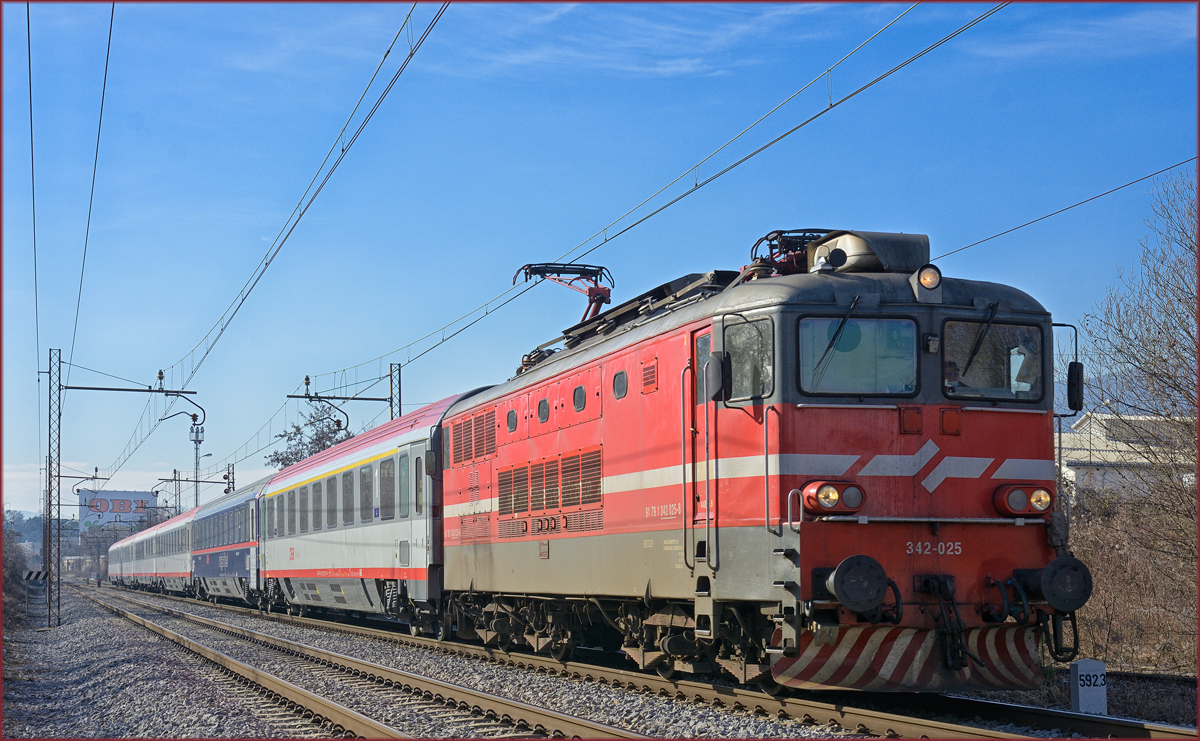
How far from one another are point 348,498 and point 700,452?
47.8 feet

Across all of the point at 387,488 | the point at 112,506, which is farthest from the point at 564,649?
the point at 112,506

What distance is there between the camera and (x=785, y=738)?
348 inches

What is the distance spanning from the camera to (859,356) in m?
9.72

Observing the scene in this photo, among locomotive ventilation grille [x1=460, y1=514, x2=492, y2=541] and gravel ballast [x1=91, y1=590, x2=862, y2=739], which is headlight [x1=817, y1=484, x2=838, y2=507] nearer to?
gravel ballast [x1=91, y1=590, x2=862, y2=739]

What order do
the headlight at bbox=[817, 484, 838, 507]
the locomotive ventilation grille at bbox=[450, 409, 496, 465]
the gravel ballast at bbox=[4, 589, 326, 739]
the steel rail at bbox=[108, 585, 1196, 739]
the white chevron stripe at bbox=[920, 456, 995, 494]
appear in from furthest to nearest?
the locomotive ventilation grille at bbox=[450, 409, 496, 465] → the gravel ballast at bbox=[4, 589, 326, 739] → the white chevron stripe at bbox=[920, 456, 995, 494] → the headlight at bbox=[817, 484, 838, 507] → the steel rail at bbox=[108, 585, 1196, 739]

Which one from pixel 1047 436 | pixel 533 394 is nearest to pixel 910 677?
pixel 1047 436

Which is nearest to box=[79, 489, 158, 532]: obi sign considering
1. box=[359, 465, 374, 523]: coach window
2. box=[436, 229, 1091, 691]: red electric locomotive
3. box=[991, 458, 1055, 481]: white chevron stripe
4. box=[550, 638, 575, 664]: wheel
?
box=[359, 465, 374, 523]: coach window

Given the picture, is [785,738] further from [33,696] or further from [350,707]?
[33,696]

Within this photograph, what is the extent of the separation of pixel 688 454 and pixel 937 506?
7.94ft

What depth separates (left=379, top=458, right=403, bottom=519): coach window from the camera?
794 inches

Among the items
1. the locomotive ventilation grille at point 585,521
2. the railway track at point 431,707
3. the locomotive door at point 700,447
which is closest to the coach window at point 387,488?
the railway track at point 431,707

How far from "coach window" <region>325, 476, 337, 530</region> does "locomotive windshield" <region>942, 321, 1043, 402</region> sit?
56.9ft

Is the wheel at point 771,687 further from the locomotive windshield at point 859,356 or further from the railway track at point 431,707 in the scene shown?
the locomotive windshield at point 859,356

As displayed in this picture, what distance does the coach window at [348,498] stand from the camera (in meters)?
23.0
